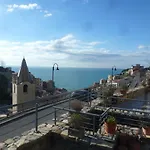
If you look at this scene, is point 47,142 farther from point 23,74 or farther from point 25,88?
point 23,74

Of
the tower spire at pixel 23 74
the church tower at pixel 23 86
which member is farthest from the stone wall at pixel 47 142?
the tower spire at pixel 23 74

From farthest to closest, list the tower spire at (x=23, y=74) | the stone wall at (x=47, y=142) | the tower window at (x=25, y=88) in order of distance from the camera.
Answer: the tower window at (x=25, y=88) < the tower spire at (x=23, y=74) < the stone wall at (x=47, y=142)

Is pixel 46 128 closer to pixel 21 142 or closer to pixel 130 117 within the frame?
pixel 21 142

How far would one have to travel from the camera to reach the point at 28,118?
6.44 m

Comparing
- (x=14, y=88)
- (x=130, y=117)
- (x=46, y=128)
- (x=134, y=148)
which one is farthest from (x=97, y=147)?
(x=14, y=88)

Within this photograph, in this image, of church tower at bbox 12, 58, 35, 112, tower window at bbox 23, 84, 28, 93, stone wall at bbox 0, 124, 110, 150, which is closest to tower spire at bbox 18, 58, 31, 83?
church tower at bbox 12, 58, 35, 112

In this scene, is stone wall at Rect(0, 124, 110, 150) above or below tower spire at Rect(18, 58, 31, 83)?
below

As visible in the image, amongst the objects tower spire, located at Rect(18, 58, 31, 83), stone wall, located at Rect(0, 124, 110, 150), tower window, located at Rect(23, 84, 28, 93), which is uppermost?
tower spire, located at Rect(18, 58, 31, 83)

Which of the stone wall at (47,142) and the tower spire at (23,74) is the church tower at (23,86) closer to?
the tower spire at (23,74)

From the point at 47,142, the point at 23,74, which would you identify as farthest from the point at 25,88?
the point at 47,142

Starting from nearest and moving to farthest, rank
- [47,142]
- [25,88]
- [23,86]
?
[47,142], [23,86], [25,88]

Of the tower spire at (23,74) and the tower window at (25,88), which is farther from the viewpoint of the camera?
the tower window at (25,88)

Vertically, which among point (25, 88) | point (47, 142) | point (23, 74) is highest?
point (23, 74)

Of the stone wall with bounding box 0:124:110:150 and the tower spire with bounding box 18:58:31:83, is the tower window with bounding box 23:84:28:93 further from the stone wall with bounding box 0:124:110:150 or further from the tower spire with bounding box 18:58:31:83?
the stone wall with bounding box 0:124:110:150
